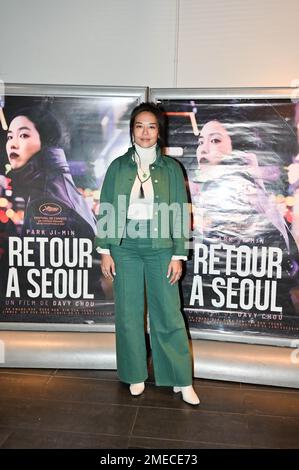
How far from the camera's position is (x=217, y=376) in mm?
2631

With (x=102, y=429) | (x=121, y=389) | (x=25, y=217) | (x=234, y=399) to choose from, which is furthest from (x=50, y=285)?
(x=234, y=399)

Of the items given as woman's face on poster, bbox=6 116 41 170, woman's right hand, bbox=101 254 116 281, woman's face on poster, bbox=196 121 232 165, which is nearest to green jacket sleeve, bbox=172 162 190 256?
woman's right hand, bbox=101 254 116 281

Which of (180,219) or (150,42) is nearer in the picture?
(180,219)

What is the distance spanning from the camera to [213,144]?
107 inches

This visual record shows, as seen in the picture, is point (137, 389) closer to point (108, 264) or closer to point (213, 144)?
point (108, 264)

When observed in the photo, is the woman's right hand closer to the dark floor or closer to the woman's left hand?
the woman's left hand

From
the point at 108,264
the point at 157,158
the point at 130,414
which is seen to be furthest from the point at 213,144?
the point at 130,414

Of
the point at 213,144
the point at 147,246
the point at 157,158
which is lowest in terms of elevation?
the point at 147,246

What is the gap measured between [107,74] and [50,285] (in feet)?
4.04

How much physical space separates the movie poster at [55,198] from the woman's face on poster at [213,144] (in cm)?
41

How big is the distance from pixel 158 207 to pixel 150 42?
103 centimetres

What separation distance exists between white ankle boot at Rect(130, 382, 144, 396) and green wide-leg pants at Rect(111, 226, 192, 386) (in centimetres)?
3

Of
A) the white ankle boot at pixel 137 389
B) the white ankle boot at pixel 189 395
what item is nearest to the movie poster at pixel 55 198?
the white ankle boot at pixel 137 389

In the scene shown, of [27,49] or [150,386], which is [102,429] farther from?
[27,49]
